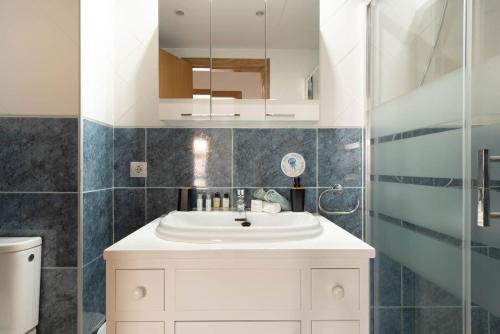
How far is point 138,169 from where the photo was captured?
171 centimetres

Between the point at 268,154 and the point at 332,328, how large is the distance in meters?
0.95

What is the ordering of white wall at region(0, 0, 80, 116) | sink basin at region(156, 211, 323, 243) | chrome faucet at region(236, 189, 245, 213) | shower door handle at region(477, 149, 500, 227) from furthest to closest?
chrome faucet at region(236, 189, 245, 213)
white wall at region(0, 0, 80, 116)
sink basin at region(156, 211, 323, 243)
shower door handle at region(477, 149, 500, 227)

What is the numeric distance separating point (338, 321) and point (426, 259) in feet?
1.41

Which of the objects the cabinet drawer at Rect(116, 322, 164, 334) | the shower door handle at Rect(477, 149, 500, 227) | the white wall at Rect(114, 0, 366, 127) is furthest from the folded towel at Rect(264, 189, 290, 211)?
the shower door handle at Rect(477, 149, 500, 227)

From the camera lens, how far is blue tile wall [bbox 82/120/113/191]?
54.8 inches

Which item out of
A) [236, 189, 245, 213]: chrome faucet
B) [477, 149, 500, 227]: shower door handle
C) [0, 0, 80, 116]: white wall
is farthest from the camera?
[236, 189, 245, 213]: chrome faucet

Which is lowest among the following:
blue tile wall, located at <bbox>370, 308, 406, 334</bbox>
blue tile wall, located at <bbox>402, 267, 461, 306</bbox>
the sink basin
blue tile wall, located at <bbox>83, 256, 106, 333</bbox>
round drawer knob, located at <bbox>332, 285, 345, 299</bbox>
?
blue tile wall, located at <bbox>370, 308, 406, 334</bbox>

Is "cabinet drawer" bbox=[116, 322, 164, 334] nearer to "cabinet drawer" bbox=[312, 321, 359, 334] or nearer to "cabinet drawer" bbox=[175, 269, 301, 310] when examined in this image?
"cabinet drawer" bbox=[175, 269, 301, 310]

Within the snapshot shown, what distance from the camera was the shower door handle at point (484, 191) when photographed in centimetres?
83

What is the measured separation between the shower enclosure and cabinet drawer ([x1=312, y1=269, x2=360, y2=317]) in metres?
0.32

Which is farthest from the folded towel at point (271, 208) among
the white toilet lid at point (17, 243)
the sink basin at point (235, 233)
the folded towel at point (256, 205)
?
the white toilet lid at point (17, 243)

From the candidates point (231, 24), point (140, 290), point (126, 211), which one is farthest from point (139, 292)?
point (231, 24)

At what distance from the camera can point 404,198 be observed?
1.33 metres

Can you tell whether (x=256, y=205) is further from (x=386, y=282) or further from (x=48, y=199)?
(x=48, y=199)
